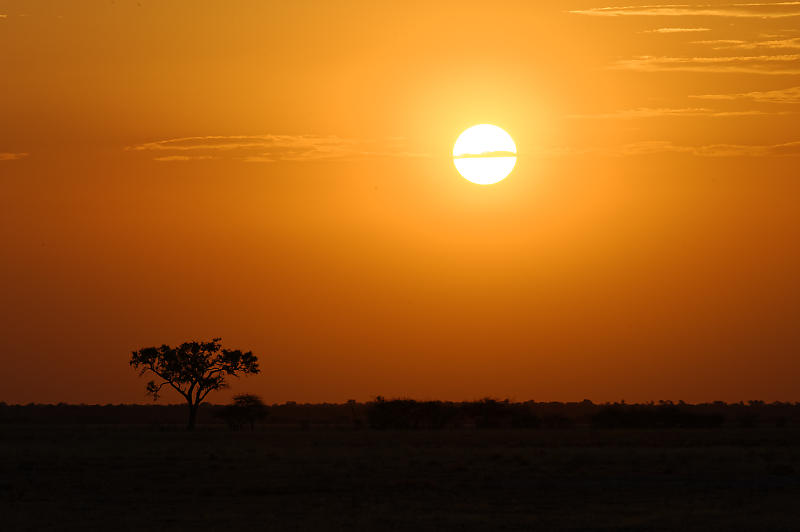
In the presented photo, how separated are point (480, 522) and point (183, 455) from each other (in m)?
31.4

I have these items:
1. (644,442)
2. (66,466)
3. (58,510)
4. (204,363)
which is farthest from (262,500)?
(204,363)

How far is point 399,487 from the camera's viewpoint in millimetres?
42719

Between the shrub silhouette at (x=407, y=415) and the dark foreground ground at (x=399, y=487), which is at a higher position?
the shrub silhouette at (x=407, y=415)

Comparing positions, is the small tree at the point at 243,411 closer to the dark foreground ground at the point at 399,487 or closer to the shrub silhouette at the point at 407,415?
the shrub silhouette at the point at 407,415

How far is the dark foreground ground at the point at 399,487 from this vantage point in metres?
32.9

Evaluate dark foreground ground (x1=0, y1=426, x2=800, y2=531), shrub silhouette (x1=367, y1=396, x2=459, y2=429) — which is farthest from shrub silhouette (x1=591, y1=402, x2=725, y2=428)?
dark foreground ground (x1=0, y1=426, x2=800, y2=531)

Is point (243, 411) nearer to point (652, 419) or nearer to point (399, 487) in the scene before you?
point (652, 419)

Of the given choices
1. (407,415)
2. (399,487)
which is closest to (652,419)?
(407,415)

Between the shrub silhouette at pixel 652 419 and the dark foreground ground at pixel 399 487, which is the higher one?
the shrub silhouette at pixel 652 419

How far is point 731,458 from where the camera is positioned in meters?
57.1

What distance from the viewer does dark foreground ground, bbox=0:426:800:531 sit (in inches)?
1297

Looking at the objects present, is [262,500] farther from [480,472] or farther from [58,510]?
[480,472]

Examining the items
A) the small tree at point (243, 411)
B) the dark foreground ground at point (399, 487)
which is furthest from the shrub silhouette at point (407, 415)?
the dark foreground ground at point (399, 487)

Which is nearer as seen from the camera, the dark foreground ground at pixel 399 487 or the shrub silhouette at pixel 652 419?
the dark foreground ground at pixel 399 487
